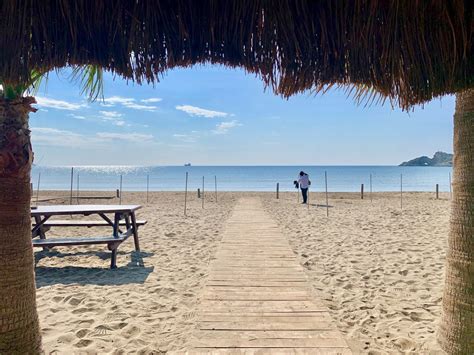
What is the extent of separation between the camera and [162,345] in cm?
270

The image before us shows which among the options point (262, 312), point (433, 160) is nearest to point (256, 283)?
point (262, 312)

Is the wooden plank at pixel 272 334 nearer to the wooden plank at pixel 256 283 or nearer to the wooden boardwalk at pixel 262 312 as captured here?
the wooden boardwalk at pixel 262 312

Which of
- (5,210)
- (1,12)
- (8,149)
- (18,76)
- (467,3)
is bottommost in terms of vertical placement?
(5,210)

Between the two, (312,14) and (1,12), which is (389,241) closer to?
(312,14)

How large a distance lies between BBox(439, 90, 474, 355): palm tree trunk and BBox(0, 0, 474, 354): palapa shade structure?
0.30m

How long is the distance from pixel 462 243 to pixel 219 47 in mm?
2202

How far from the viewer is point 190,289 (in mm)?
3973

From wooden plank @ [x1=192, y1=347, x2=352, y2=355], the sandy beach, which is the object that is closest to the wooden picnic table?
the sandy beach

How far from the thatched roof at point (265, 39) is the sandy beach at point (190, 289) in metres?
2.18

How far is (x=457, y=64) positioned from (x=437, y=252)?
4650 millimetres

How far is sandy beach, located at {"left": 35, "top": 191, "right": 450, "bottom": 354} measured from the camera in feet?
9.21

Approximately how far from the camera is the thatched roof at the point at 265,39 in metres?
1.83

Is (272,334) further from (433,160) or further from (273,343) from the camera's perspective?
(433,160)

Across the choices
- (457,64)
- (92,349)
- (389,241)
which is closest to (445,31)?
(457,64)
